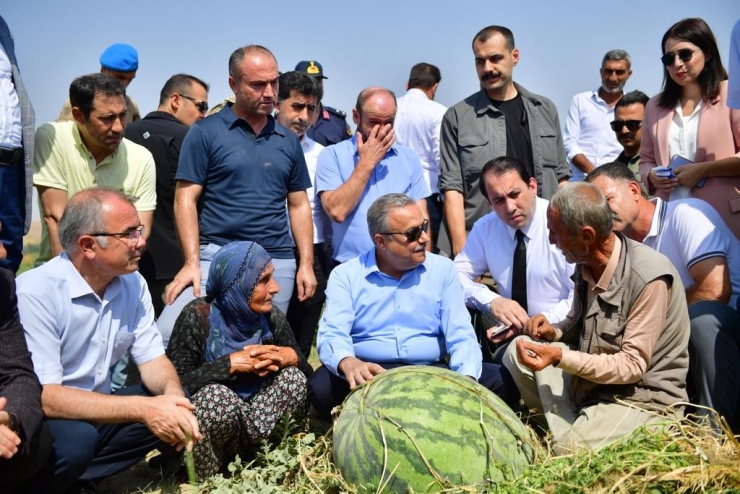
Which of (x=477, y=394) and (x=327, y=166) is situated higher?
(x=327, y=166)

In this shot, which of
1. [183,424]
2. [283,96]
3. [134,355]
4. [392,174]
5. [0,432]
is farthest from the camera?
[283,96]


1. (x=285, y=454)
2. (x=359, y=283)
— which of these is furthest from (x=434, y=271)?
(x=285, y=454)

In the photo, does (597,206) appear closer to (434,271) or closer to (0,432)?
(434,271)

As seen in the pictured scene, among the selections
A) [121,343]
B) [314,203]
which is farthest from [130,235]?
[314,203]

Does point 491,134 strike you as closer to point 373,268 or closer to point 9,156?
point 373,268

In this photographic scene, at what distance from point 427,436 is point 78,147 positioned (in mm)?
3315

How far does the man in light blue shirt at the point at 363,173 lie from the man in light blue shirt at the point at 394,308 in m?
0.90

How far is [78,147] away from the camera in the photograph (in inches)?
221

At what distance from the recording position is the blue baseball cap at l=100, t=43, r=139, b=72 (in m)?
7.13

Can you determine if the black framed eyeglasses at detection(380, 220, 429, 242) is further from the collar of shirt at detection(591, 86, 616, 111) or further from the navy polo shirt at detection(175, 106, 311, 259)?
the collar of shirt at detection(591, 86, 616, 111)

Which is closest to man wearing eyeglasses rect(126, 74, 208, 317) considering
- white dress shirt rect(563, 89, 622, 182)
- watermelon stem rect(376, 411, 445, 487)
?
watermelon stem rect(376, 411, 445, 487)

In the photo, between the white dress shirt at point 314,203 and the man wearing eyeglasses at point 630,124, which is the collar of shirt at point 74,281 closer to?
the white dress shirt at point 314,203

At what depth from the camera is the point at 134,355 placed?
15.6 feet

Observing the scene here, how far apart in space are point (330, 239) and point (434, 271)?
5.61 feet
